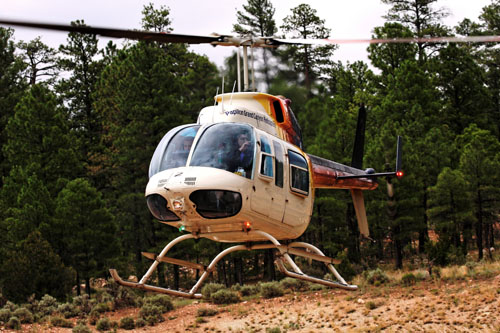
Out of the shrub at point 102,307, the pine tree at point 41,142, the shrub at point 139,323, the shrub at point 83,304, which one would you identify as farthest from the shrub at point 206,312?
the pine tree at point 41,142

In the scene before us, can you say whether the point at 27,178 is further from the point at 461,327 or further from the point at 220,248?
the point at 461,327

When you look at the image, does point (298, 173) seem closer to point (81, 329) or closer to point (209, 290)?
point (81, 329)

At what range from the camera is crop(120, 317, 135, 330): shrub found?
27.1 m

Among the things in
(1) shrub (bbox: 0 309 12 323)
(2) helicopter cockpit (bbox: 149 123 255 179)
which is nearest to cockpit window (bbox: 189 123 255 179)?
(2) helicopter cockpit (bbox: 149 123 255 179)

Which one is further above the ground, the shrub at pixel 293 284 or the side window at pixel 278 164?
the side window at pixel 278 164

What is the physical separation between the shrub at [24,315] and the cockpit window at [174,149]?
17207 millimetres

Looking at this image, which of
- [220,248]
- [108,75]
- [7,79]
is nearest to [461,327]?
[220,248]

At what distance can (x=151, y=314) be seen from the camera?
28266mm

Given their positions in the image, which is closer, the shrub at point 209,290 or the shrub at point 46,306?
the shrub at point 46,306

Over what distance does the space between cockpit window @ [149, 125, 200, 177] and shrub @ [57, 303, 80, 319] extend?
1814 centimetres

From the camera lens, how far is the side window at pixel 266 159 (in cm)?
1140

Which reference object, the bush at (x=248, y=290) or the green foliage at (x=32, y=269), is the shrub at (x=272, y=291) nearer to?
the bush at (x=248, y=290)

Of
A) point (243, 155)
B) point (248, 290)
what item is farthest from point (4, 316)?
point (243, 155)

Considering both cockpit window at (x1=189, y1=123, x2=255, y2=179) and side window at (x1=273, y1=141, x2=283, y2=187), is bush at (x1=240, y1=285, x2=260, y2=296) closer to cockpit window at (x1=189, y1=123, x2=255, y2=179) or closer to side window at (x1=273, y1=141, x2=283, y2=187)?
side window at (x1=273, y1=141, x2=283, y2=187)
